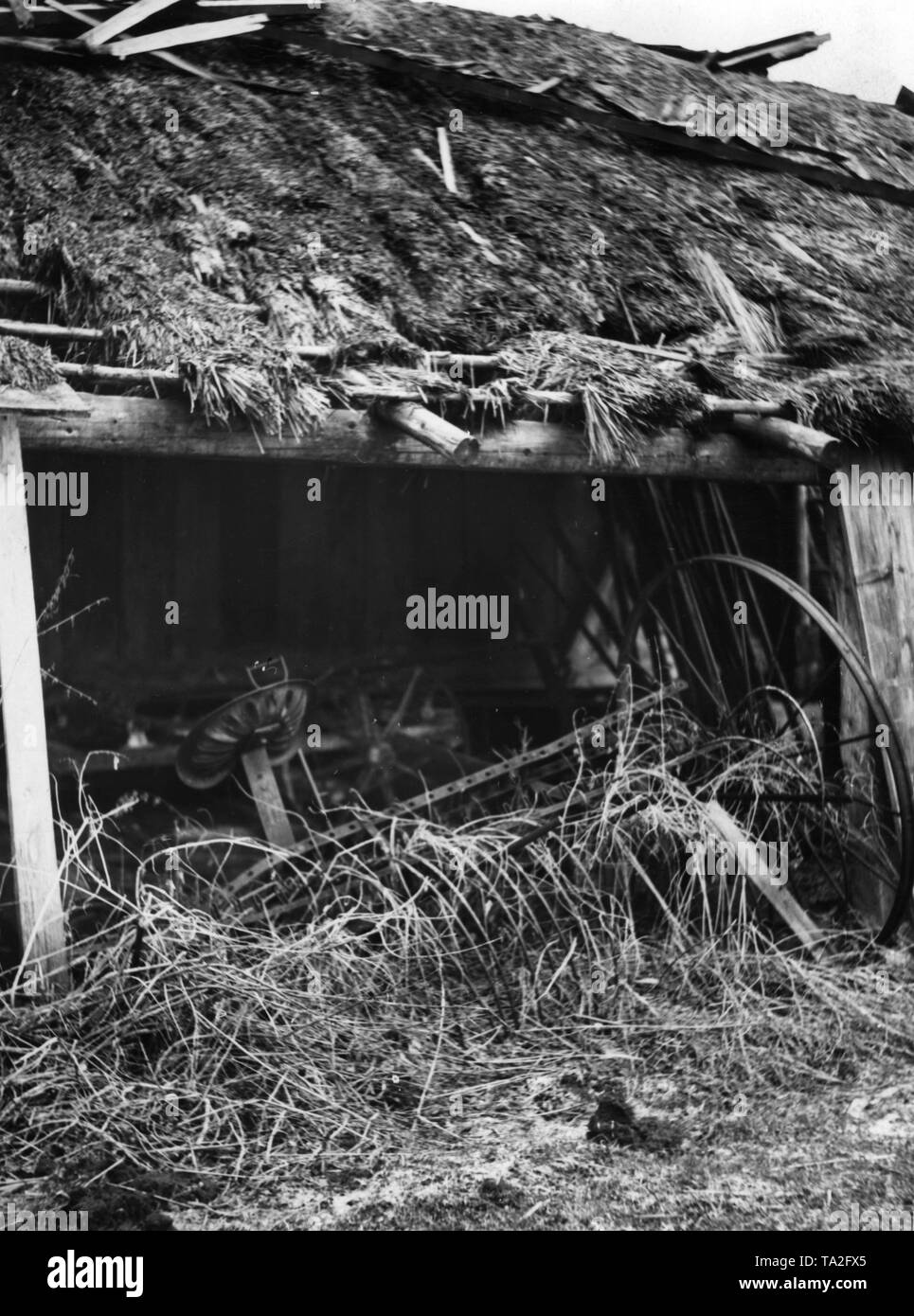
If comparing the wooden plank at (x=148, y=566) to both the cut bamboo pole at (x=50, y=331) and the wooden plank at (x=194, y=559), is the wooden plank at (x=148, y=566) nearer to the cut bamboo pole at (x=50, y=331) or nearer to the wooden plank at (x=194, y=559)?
the wooden plank at (x=194, y=559)

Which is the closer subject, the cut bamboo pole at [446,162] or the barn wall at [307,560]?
the barn wall at [307,560]

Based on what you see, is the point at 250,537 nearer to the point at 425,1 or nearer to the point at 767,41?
the point at 425,1

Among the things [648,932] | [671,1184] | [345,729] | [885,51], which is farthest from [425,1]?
[671,1184]

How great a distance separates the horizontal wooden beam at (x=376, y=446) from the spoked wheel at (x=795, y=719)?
0.45 m

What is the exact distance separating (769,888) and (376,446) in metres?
2.41

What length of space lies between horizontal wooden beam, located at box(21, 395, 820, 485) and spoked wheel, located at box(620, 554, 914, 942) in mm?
451

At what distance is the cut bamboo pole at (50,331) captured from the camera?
15.4 feet

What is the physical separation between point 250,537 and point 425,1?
3950 millimetres

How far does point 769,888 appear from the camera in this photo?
216 inches

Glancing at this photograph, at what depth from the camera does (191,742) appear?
18.8 ft
